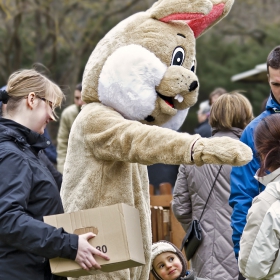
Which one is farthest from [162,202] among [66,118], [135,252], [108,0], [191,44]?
[108,0]

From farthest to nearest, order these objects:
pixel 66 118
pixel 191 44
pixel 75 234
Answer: pixel 66 118 < pixel 191 44 < pixel 75 234

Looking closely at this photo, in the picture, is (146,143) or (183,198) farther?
(183,198)

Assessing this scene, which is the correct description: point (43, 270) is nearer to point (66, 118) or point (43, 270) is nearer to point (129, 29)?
point (129, 29)

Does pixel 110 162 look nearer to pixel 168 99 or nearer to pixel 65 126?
pixel 168 99

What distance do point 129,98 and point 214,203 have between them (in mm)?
1627

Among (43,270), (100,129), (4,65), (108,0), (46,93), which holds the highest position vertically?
(46,93)

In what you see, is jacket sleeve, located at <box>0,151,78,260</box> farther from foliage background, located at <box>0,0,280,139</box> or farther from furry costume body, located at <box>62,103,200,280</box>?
foliage background, located at <box>0,0,280,139</box>

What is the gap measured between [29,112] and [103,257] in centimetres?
89

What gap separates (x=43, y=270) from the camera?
11.9ft

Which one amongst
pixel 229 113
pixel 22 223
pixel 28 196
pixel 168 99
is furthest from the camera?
pixel 229 113

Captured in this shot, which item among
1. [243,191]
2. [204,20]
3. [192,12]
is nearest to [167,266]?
[243,191]

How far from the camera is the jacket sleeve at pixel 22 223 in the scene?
11.0 feet

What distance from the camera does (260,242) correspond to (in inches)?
138

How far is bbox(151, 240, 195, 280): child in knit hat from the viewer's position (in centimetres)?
512
